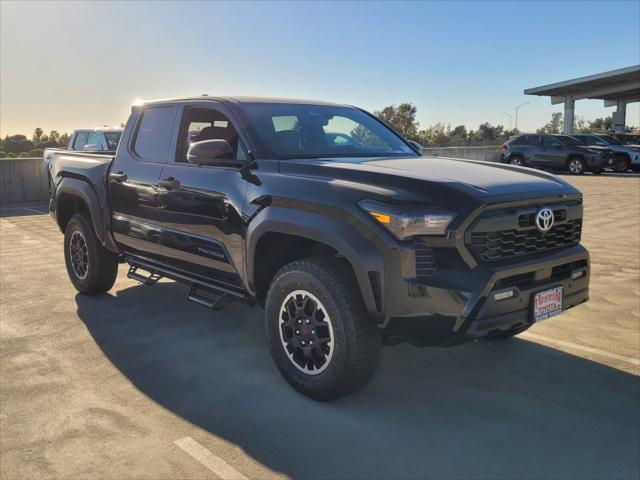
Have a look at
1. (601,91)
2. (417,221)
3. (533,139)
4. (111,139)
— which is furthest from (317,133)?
(601,91)

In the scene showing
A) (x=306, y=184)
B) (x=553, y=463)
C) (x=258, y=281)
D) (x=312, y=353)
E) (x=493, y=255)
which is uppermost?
(x=306, y=184)

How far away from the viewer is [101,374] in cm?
423

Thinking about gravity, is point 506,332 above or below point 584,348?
above

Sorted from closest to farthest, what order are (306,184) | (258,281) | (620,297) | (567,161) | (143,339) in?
(306,184), (258,281), (143,339), (620,297), (567,161)

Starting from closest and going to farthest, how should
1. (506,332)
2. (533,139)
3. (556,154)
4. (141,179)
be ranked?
(506,332) → (141,179) → (556,154) → (533,139)

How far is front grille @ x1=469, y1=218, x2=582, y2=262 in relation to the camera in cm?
331

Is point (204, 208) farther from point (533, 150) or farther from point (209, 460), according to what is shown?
point (533, 150)

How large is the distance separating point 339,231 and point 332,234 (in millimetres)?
49

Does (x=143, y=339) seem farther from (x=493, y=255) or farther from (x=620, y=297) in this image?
(x=620, y=297)

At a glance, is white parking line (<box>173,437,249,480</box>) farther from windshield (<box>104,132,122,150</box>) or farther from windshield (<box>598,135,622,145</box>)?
windshield (<box>598,135,622,145</box>)

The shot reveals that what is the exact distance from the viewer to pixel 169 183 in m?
4.80

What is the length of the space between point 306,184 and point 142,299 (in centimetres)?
322

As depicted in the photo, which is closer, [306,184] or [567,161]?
[306,184]

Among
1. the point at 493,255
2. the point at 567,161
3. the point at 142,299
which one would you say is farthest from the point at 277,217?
the point at 567,161
